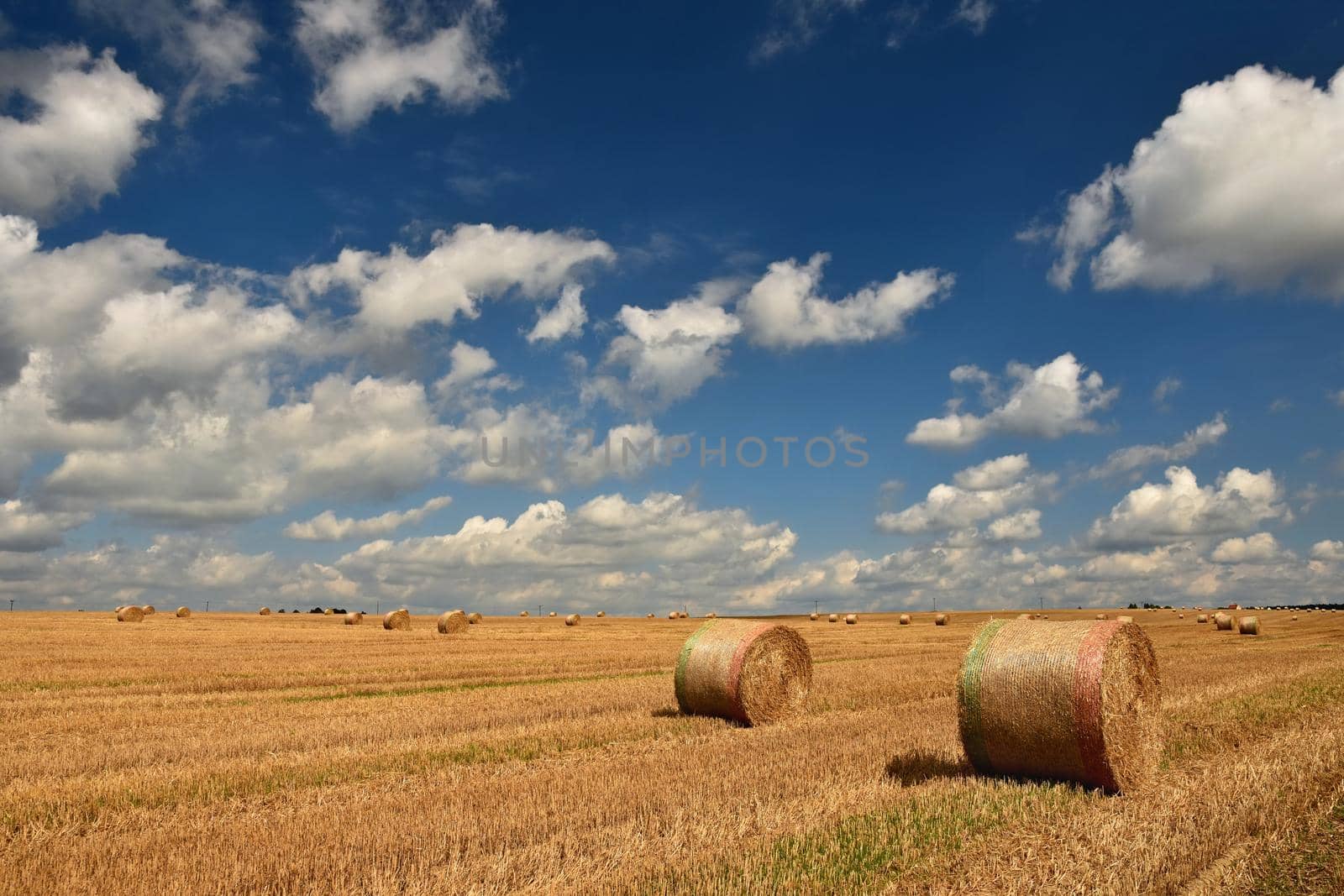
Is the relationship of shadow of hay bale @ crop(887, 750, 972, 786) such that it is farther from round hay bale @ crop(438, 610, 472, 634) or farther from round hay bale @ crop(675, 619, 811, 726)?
round hay bale @ crop(438, 610, 472, 634)

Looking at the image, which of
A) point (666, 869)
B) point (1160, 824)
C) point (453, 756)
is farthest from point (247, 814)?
point (1160, 824)

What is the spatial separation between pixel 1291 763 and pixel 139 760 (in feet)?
41.6

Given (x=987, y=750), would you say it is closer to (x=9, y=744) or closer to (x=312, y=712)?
(x=312, y=712)

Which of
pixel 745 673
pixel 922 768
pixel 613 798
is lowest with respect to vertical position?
pixel 922 768

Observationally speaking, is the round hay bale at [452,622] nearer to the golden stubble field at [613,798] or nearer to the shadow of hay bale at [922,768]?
the golden stubble field at [613,798]

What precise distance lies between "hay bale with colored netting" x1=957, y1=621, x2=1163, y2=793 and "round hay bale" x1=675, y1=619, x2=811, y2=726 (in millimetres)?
4618

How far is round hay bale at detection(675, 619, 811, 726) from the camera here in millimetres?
14281

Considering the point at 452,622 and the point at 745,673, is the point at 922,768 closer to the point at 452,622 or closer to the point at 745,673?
the point at 745,673

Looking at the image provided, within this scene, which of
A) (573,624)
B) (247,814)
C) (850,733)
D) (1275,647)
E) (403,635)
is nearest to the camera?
(247,814)

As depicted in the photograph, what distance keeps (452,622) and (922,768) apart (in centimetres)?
3217

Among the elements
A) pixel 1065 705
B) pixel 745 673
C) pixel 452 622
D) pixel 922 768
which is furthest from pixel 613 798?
pixel 452 622

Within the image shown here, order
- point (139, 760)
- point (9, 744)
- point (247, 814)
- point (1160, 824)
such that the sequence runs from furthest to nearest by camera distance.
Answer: point (9, 744), point (139, 760), point (247, 814), point (1160, 824)

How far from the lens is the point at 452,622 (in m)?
39.6

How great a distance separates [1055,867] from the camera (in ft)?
21.5
